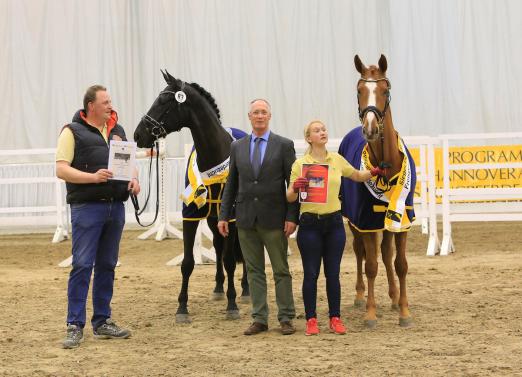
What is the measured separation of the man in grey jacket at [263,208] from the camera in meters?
5.93

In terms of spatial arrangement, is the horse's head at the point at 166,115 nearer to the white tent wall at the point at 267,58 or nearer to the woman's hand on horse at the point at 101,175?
the woman's hand on horse at the point at 101,175

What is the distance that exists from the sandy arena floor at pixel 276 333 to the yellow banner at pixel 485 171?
185cm

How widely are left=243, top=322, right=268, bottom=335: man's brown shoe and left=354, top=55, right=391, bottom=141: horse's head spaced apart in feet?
5.12

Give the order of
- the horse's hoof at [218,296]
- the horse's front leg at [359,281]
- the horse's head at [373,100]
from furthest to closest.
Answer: the horse's hoof at [218,296] < the horse's front leg at [359,281] < the horse's head at [373,100]

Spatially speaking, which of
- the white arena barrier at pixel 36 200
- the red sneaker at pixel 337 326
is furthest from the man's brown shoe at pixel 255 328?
the white arena barrier at pixel 36 200

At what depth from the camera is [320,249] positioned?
5.84 m

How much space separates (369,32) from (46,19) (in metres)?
6.05

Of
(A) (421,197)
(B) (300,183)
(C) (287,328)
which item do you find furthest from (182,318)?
(A) (421,197)

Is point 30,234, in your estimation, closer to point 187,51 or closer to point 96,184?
point 187,51

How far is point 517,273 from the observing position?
848 cm

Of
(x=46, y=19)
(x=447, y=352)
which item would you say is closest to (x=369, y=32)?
(x=46, y=19)

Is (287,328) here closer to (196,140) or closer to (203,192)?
(203,192)

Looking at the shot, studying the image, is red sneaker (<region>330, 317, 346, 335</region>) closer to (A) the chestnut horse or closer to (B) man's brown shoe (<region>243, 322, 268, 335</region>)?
(A) the chestnut horse

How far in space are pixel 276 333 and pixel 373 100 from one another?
181 centimetres
